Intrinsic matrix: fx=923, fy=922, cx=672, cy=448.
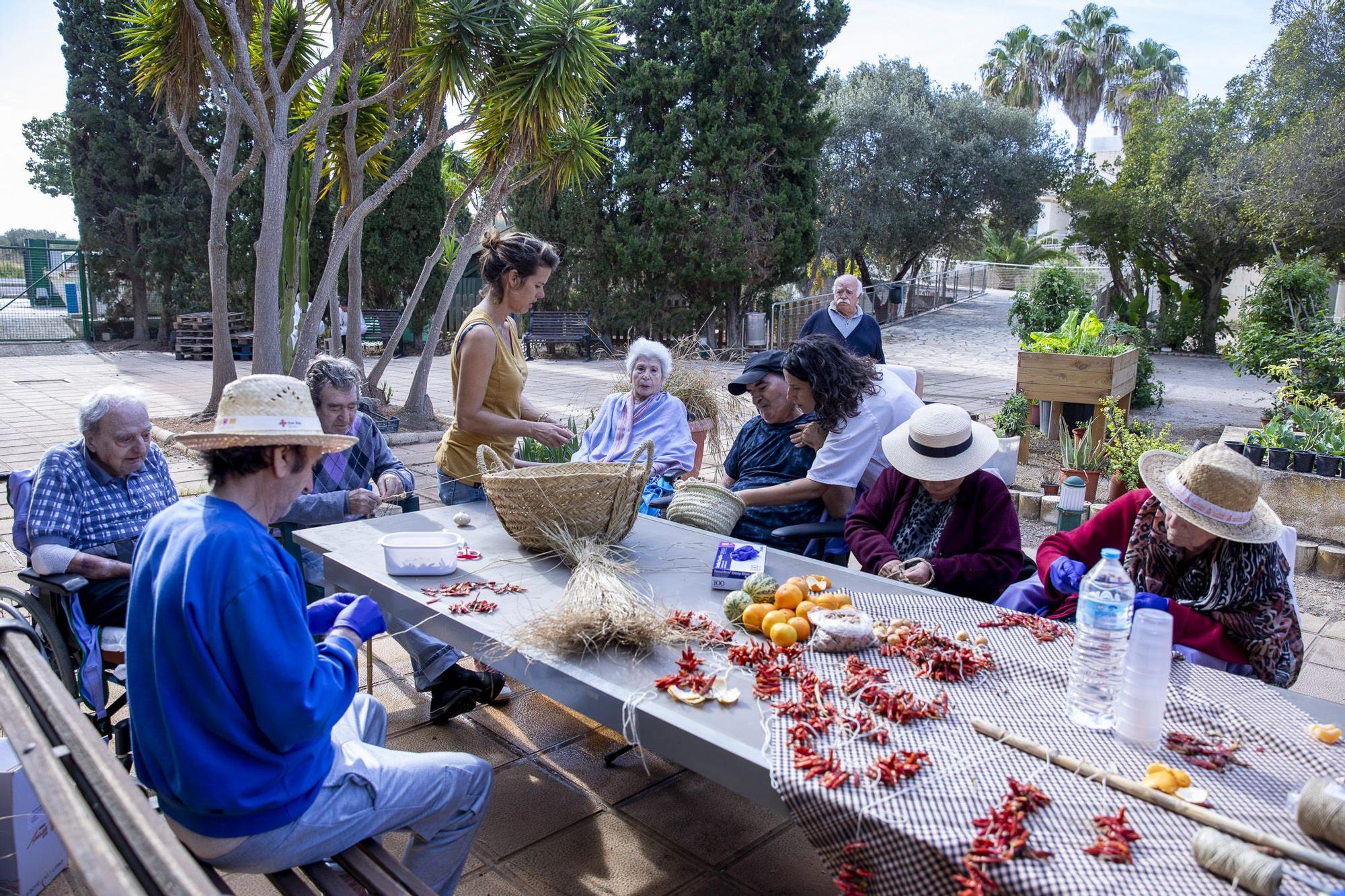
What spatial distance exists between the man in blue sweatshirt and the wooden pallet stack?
54.5 feet

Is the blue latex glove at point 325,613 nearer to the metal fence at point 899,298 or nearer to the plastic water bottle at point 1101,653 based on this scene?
the plastic water bottle at point 1101,653

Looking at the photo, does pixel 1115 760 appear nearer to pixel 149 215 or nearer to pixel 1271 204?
pixel 1271 204

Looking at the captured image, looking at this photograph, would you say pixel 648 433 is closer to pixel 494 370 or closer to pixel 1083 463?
pixel 494 370

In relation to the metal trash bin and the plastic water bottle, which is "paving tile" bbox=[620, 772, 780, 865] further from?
the metal trash bin

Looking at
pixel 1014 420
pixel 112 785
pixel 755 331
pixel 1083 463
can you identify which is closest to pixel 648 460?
pixel 112 785

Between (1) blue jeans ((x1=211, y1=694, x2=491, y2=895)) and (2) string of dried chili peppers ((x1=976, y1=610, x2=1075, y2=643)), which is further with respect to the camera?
(2) string of dried chili peppers ((x1=976, y1=610, x2=1075, y2=643))

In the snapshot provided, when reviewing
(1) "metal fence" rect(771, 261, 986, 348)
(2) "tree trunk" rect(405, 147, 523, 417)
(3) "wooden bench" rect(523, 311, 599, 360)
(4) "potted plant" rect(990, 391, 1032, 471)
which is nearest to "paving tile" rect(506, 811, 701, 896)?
(4) "potted plant" rect(990, 391, 1032, 471)

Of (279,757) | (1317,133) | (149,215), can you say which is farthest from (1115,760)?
(149,215)

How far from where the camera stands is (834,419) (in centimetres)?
362

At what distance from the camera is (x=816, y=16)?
16484 millimetres

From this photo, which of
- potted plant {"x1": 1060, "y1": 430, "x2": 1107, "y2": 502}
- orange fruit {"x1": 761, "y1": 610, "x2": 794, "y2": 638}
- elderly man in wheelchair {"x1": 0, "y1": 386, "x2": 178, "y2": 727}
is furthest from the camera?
potted plant {"x1": 1060, "y1": 430, "x2": 1107, "y2": 502}

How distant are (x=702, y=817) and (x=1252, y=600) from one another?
1.62m

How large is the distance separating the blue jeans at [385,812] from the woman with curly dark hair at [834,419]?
6.37 ft

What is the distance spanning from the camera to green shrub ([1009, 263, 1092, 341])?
372 inches
